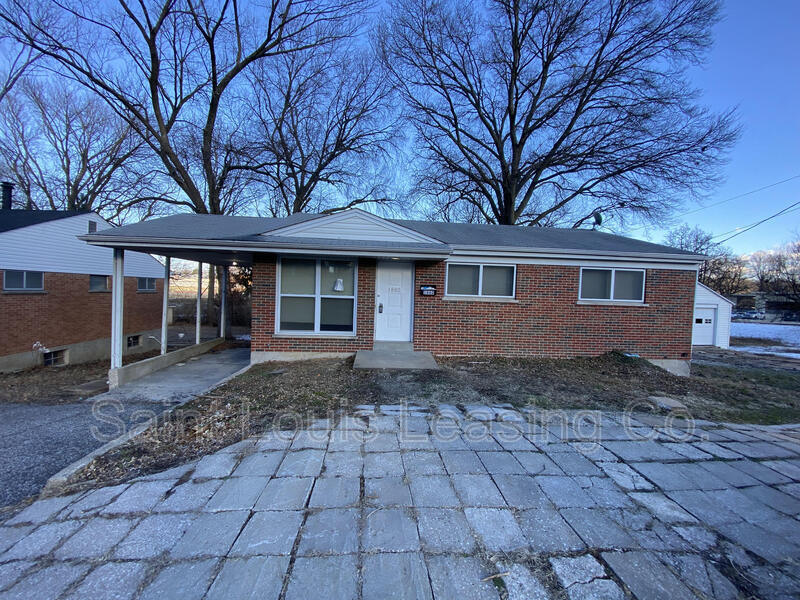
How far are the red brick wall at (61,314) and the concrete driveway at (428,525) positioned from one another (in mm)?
12543

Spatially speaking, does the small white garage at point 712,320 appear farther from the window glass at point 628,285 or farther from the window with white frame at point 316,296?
the window with white frame at point 316,296

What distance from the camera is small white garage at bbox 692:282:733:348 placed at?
1791 cm

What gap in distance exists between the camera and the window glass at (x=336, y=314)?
26.9ft

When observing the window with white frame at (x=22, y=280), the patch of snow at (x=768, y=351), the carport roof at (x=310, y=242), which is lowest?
the patch of snow at (x=768, y=351)

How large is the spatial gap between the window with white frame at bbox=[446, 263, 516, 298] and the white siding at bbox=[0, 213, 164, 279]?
1090 centimetres

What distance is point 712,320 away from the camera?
18.1m

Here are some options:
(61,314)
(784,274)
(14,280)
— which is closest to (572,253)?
(14,280)

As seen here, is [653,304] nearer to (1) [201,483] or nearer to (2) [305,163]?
(1) [201,483]

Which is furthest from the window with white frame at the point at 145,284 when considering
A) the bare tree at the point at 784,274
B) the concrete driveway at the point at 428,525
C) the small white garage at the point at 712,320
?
the bare tree at the point at 784,274

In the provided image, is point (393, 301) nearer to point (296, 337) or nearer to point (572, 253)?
point (296, 337)

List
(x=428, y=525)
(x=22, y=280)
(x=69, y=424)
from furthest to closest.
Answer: (x=22, y=280), (x=69, y=424), (x=428, y=525)

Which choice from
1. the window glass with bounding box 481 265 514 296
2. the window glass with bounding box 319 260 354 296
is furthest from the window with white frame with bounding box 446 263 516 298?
the window glass with bounding box 319 260 354 296

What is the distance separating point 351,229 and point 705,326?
19564 millimetres

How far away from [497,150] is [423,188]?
4.88 meters
